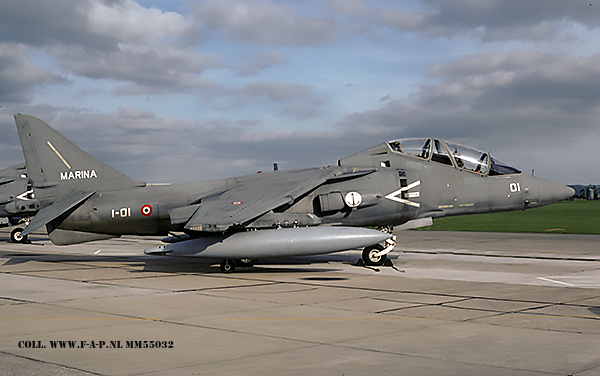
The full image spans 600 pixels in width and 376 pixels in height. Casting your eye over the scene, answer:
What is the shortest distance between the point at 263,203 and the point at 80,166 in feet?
21.2

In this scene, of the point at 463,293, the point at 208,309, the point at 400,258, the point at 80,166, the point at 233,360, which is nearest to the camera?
the point at 233,360

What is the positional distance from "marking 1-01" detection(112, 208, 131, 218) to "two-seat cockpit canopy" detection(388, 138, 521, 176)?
8.09 meters

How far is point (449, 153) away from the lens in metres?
17.2

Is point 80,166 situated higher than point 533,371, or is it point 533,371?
point 80,166

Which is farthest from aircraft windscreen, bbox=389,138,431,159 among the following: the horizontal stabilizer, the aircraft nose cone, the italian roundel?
the horizontal stabilizer

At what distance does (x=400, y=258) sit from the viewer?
19.3 metres

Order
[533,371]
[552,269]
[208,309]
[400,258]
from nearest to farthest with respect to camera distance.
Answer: [533,371] < [208,309] < [552,269] < [400,258]

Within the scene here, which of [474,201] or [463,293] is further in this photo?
[474,201]

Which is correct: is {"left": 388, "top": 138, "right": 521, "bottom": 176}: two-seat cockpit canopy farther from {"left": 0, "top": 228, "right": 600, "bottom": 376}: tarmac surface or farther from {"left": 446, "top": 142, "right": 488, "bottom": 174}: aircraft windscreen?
{"left": 0, "top": 228, "right": 600, "bottom": 376}: tarmac surface

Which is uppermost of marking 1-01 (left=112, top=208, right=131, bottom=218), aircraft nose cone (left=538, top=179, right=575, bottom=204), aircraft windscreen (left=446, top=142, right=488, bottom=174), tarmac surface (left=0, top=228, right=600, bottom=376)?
aircraft windscreen (left=446, top=142, right=488, bottom=174)

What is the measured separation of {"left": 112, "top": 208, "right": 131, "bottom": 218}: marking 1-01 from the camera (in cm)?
1627

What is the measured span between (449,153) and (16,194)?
21366 millimetres

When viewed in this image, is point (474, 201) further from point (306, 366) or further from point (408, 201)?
point (306, 366)

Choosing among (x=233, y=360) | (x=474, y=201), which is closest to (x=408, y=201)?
(x=474, y=201)
